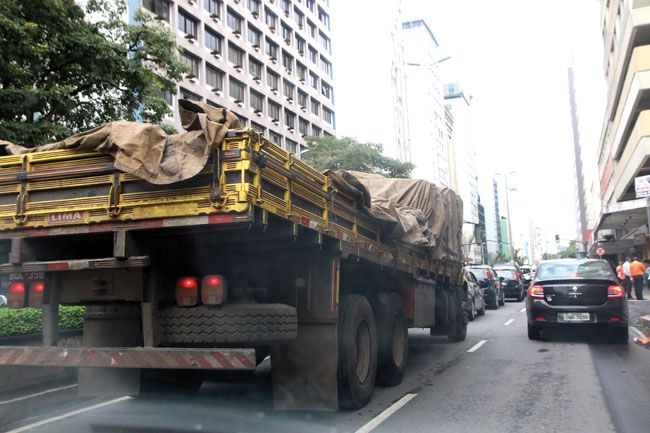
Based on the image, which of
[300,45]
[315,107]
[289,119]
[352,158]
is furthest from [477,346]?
[315,107]

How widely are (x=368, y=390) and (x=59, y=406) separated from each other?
11.9ft

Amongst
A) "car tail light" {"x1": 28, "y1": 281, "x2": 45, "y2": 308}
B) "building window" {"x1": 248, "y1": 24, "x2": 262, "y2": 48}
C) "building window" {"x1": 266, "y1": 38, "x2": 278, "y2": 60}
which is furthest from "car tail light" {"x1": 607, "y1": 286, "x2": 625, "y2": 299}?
"building window" {"x1": 266, "y1": 38, "x2": 278, "y2": 60}

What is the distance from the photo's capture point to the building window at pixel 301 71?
5844 centimetres

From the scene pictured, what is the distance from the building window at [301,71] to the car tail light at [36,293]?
182 feet

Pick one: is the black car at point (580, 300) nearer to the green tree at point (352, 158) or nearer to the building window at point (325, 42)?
the green tree at point (352, 158)

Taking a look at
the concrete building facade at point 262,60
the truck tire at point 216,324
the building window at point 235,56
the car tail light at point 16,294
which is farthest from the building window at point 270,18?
the truck tire at point 216,324

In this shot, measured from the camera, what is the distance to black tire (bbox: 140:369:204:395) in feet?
19.2

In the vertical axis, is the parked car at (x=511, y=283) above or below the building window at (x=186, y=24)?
below

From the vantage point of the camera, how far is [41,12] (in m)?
11.3

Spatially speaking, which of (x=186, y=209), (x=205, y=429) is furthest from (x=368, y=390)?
(x=186, y=209)

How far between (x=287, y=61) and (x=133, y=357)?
54801 mm

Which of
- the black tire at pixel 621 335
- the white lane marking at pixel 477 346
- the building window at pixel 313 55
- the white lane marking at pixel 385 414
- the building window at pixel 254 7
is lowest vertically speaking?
the white lane marking at pixel 385 414

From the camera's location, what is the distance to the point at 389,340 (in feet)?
22.6

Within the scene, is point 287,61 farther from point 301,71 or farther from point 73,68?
point 73,68
